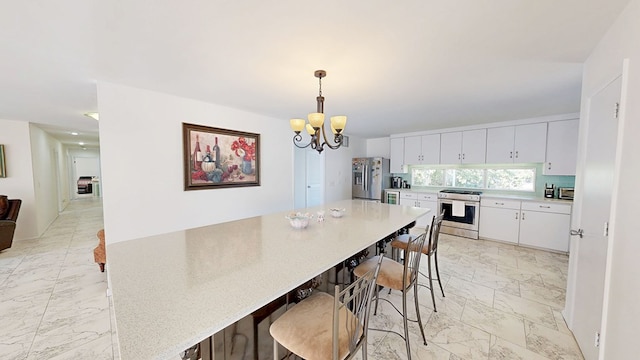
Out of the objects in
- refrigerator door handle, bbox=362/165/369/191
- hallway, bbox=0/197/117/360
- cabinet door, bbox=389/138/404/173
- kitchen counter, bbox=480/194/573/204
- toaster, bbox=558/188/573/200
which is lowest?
hallway, bbox=0/197/117/360

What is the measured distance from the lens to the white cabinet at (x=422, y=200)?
5.06 meters

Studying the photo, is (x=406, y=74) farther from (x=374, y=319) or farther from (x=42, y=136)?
(x=42, y=136)

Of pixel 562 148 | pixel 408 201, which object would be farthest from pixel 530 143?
pixel 408 201

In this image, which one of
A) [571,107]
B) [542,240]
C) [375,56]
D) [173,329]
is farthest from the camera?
[542,240]

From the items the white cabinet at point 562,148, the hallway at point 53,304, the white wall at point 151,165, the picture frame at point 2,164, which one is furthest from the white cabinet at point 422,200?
the picture frame at point 2,164

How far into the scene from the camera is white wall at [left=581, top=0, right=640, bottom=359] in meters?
1.13

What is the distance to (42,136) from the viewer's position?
17.0 ft

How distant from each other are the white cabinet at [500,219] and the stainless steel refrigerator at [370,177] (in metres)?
2.11

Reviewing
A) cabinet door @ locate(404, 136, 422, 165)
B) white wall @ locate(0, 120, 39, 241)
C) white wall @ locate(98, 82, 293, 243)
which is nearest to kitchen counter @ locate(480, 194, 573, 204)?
cabinet door @ locate(404, 136, 422, 165)

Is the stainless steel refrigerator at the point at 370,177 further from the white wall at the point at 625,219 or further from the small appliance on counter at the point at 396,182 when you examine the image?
the white wall at the point at 625,219

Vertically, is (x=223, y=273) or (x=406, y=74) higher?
(x=406, y=74)

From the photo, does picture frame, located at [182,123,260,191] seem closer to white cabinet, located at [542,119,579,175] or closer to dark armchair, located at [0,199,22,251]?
dark armchair, located at [0,199,22,251]

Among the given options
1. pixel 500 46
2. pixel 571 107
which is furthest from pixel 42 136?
pixel 571 107

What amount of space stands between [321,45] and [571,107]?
12.9 ft
